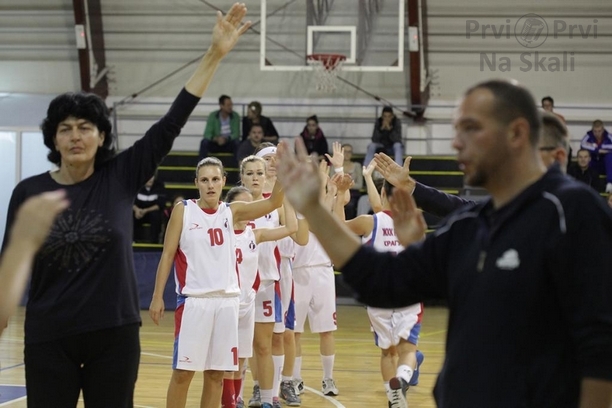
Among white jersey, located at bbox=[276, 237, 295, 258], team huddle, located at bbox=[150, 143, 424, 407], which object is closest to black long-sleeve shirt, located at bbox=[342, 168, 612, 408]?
team huddle, located at bbox=[150, 143, 424, 407]

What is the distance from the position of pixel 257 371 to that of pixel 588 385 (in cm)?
597

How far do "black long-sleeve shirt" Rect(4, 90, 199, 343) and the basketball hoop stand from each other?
47.0ft

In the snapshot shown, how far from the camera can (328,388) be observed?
9.39m

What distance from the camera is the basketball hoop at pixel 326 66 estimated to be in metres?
18.3

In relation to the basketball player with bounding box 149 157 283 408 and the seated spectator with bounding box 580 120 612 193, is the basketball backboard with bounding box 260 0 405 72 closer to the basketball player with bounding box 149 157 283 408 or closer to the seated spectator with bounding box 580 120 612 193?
the seated spectator with bounding box 580 120 612 193

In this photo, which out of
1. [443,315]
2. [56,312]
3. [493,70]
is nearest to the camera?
[56,312]

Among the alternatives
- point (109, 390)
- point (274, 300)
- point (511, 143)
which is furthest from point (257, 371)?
point (511, 143)

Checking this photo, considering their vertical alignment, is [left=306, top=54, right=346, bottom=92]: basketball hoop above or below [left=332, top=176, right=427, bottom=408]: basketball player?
above

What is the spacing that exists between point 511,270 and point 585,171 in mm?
15526

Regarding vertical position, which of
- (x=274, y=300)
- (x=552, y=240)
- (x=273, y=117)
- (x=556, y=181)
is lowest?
(x=274, y=300)

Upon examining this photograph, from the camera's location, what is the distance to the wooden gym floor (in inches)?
359

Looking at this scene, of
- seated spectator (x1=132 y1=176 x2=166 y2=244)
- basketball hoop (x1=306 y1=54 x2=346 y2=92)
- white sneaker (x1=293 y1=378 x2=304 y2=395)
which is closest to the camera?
white sneaker (x1=293 y1=378 x2=304 y2=395)

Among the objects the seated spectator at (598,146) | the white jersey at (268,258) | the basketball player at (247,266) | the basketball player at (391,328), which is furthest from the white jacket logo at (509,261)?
the seated spectator at (598,146)

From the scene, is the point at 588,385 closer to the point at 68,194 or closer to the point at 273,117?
the point at 68,194
